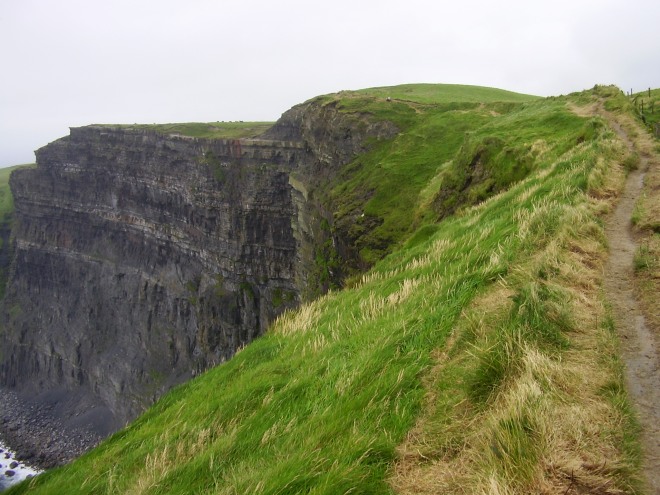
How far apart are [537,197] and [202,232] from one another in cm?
5958

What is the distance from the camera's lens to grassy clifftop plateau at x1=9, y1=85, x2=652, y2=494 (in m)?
3.96

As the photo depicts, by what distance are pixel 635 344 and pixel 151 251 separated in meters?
78.6

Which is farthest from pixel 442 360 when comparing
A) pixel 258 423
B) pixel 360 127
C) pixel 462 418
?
pixel 360 127

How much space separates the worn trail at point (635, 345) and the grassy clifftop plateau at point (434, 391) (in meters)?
0.15

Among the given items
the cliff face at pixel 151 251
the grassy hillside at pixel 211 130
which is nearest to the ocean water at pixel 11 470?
the cliff face at pixel 151 251

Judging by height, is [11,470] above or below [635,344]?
below

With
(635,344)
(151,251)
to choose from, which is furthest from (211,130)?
(635,344)

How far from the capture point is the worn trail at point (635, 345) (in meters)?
3.87

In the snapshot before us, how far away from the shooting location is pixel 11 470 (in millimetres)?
59219

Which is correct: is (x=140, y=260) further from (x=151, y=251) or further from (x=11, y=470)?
(x=11, y=470)

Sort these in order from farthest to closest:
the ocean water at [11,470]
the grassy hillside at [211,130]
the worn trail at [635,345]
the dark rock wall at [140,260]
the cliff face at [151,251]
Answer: the grassy hillside at [211,130] → the dark rock wall at [140,260] → the cliff face at [151,251] → the ocean water at [11,470] → the worn trail at [635,345]

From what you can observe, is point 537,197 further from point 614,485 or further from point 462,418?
point 614,485

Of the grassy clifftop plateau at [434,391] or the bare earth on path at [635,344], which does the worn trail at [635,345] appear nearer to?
the bare earth on path at [635,344]

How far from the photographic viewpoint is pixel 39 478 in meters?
9.44
